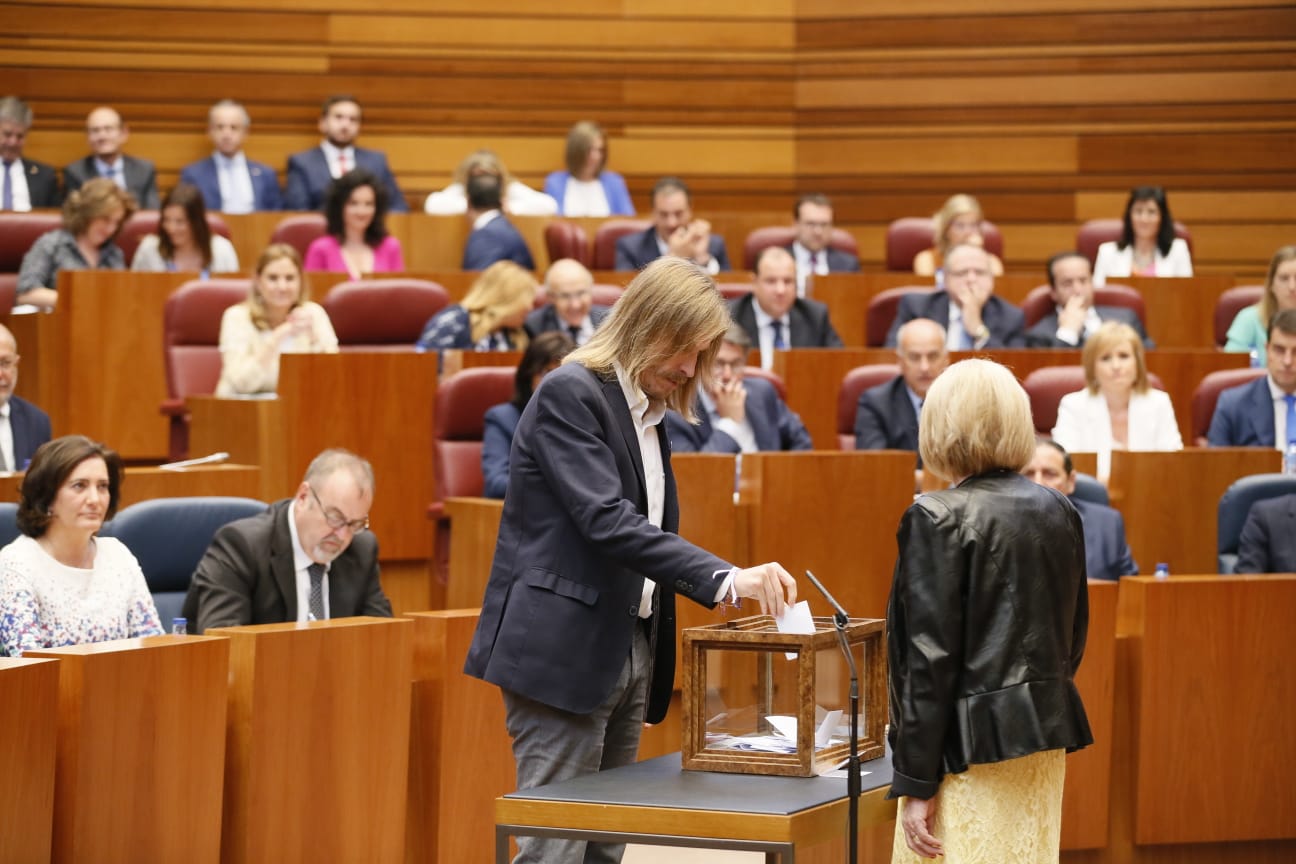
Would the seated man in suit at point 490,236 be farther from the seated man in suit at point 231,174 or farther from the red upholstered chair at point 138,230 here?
the seated man in suit at point 231,174

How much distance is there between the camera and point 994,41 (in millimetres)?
7715

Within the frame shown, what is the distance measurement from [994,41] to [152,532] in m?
5.49

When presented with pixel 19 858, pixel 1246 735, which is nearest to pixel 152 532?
pixel 19 858

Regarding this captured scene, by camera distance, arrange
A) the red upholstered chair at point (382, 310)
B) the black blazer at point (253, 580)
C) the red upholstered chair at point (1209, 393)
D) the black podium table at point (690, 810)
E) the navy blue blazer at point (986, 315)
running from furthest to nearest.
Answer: the navy blue blazer at point (986, 315) → the red upholstered chair at point (382, 310) → the red upholstered chair at point (1209, 393) → the black blazer at point (253, 580) → the black podium table at point (690, 810)

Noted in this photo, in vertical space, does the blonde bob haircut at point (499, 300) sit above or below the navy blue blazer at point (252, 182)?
below

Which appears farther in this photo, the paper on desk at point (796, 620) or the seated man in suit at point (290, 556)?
the seated man in suit at point (290, 556)

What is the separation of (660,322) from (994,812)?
69 cm

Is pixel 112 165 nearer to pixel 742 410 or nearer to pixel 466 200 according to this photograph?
pixel 466 200

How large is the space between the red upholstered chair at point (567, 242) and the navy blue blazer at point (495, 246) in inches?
12.4

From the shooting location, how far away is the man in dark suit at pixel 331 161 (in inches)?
278

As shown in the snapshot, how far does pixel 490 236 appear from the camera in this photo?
600 cm

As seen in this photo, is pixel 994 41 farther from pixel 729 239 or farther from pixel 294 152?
pixel 294 152

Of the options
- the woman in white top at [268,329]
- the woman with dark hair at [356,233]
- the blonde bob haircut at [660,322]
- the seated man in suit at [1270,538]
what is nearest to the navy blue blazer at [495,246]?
the woman with dark hair at [356,233]

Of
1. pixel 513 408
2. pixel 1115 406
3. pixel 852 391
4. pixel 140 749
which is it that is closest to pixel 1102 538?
pixel 1115 406
